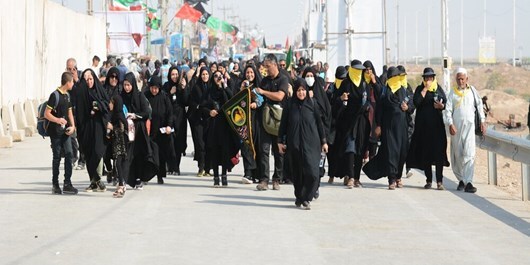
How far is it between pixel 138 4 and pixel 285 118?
173ft

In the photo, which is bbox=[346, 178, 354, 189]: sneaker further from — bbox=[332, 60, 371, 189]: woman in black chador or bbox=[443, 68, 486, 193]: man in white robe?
bbox=[443, 68, 486, 193]: man in white robe

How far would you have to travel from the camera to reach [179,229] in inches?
450

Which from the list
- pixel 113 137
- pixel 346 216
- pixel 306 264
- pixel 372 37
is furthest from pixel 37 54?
pixel 306 264

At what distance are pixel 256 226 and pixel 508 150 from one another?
497 centimetres

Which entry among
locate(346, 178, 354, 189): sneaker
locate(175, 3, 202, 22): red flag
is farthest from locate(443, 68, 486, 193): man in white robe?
locate(175, 3, 202, 22): red flag

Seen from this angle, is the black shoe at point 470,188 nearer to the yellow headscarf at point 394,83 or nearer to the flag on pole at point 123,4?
the yellow headscarf at point 394,83

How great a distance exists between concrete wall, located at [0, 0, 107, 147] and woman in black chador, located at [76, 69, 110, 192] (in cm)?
872

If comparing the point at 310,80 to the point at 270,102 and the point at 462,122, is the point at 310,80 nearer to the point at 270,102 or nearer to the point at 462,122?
the point at 270,102

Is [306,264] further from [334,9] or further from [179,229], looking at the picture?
[334,9]

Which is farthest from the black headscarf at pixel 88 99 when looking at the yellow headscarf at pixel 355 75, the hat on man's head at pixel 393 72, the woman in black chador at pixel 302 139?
the hat on man's head at pixel 393 72

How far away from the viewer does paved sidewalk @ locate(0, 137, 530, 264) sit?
9875 mm

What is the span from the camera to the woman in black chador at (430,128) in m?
16.0

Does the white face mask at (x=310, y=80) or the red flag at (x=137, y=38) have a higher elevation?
the red flag at (x=137, y=38)

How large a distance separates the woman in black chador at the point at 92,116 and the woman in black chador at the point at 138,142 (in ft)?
1.20
